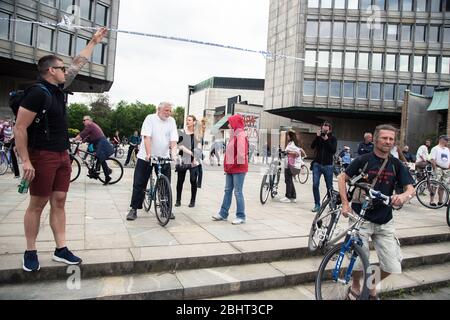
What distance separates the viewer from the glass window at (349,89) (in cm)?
4241

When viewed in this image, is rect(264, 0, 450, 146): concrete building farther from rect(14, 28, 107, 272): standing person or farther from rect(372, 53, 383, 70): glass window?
rect(14, 28, 107, 272): standing person

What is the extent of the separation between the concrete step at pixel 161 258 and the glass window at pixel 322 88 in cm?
3997

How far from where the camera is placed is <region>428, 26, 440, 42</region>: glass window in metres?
41.0

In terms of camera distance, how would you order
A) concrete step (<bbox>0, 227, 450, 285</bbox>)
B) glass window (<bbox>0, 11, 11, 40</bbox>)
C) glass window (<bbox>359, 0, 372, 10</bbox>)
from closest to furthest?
concrete step (<bbox>0, 227, 450, 285</bbox>) → glass window (<bbox>0, 11, 11, 40</bbox>) → glass window (<bbox>359, 0, 372, 10</bbox>)

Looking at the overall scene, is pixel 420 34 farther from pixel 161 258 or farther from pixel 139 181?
pixel 161 258

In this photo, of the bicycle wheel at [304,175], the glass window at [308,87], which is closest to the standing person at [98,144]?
the bicycle wheel at [304,175]

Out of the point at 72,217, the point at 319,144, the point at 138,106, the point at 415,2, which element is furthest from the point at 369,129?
the point at 138,106

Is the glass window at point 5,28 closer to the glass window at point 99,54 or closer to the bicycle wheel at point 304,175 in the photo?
the glass window at point 99,54

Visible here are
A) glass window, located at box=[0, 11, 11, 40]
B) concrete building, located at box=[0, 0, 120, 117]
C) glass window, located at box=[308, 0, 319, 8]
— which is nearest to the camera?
glass window, located at box=[0, 11, 11, 40]

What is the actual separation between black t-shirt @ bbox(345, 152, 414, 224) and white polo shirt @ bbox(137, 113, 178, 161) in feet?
10.8

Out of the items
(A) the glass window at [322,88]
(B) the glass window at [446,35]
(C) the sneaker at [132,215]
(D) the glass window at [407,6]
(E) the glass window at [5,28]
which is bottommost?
(C) the sneaker at [132,215]

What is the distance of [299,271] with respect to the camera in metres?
4.17

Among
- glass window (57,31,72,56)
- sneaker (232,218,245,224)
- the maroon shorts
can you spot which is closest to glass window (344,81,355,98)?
glass window (57,31,72,56)
